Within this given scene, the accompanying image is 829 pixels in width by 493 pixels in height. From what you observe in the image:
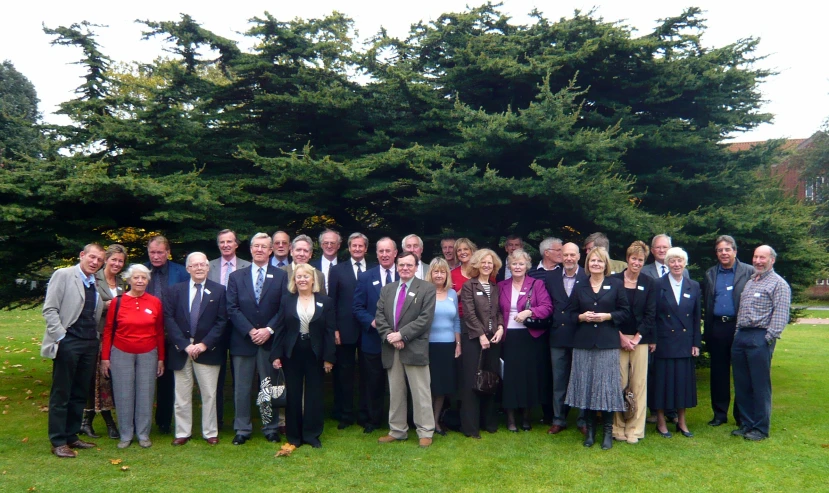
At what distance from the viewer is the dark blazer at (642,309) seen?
6430 mm

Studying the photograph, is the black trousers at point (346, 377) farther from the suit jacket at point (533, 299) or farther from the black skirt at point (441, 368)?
the suit jacket at point (533, 299)

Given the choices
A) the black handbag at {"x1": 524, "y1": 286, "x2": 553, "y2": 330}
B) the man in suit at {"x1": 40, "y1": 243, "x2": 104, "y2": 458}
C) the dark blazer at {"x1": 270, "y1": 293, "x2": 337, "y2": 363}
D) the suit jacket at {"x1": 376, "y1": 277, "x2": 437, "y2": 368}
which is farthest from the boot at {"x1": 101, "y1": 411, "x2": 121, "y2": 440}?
the black handbag at {"x1": 524, "y1": 286, "x2": 553, "y2": 330}

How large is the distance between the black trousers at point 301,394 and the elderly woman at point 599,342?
2.66 metres

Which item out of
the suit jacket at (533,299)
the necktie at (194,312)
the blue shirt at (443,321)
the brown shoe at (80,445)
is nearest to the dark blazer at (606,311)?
the suit jacket at (533,299)

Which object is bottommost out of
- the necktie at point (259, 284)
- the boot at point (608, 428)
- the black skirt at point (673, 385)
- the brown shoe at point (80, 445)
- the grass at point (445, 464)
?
the grass at point (445, 464)

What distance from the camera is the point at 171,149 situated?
27.8ft

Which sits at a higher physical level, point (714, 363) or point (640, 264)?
point (640, 264)

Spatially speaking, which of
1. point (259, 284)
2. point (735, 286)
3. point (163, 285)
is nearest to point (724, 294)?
point (735, 286)

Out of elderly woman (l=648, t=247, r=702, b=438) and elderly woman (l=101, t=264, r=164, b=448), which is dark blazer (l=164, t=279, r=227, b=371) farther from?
elderly woman (l=648, t=247, r=702, b=438)

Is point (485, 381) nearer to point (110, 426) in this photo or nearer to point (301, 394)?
point (301, 394)

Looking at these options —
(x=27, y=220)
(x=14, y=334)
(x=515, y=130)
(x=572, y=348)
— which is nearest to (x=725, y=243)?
(x=572, y=348)

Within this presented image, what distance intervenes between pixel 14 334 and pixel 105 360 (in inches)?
507

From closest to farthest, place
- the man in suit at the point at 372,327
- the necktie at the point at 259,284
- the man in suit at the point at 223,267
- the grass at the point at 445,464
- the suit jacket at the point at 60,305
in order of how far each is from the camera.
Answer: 1. the grass at the point at 445,464
2. the suit jacket at the point at 60,305
3. the necktie at the point at 259,284
4. the man in suit at the point at 223,267
5. the man in suit at the point at 372,327

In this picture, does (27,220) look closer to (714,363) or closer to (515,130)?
(515,130)
